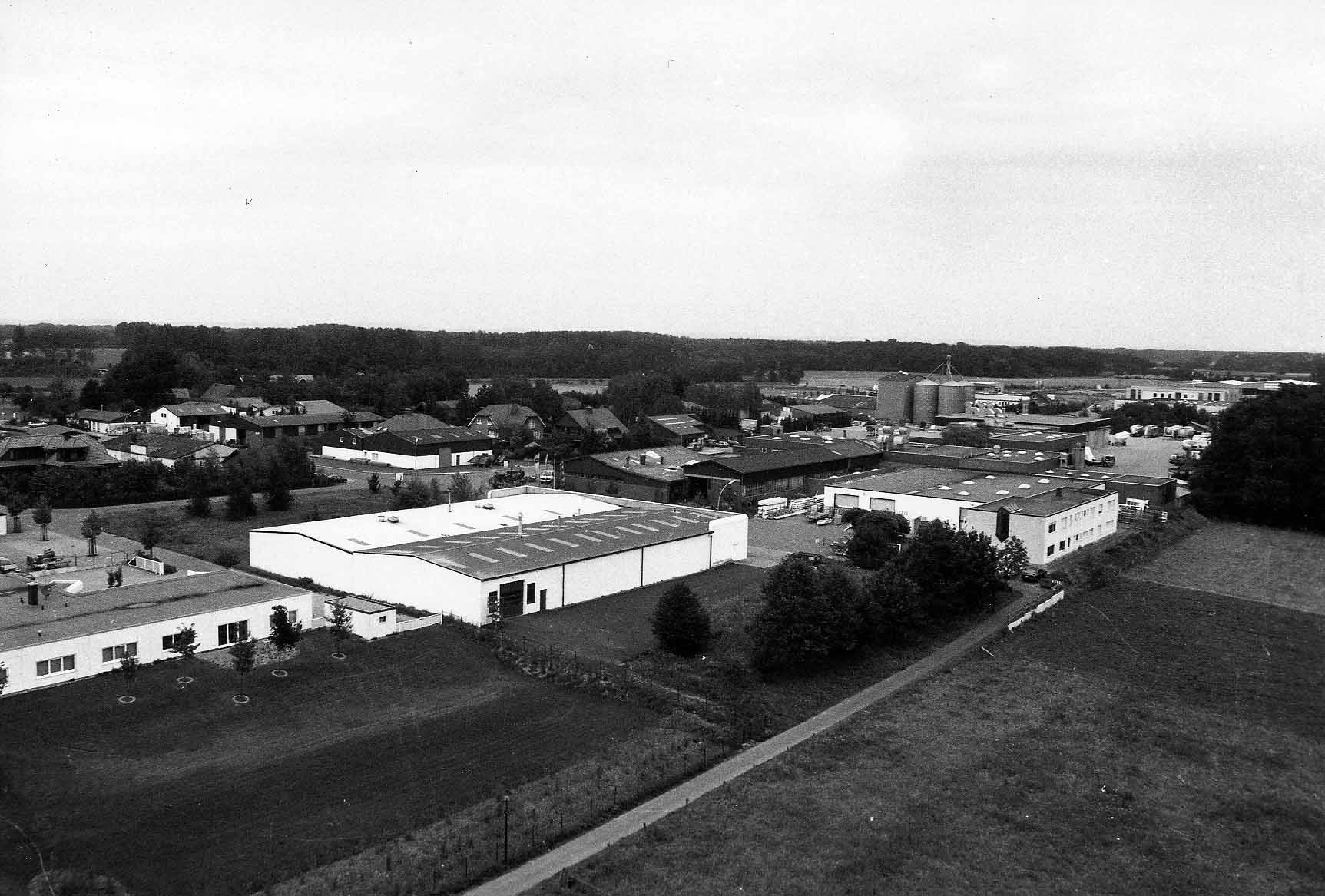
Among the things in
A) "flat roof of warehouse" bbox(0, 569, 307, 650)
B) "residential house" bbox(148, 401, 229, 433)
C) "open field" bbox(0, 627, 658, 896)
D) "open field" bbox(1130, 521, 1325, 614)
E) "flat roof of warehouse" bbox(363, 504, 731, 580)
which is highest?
"residential house" bbox(148, 401, 229, 433)

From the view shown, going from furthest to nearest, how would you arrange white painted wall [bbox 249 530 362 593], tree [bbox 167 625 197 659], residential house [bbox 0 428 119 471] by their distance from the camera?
residential house [bbox 0 428 119 471] → white painted wall [bbox 249 530 362 593] → tree [bbox 167 625 197 659]

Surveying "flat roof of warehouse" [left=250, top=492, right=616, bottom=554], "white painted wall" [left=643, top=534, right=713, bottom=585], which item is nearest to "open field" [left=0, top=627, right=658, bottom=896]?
"flat roof of warehouse" [left=250, top=492, right=616, bottom=554]

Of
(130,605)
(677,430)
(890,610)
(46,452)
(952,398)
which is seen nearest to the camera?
(130,605)

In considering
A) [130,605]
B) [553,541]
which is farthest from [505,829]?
[553,541]

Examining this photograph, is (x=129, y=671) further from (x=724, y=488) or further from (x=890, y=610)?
(x=724, y=488)

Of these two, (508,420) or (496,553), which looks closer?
(496,553)

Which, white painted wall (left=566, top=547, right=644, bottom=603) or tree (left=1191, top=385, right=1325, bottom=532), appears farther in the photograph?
tree (left=1191, top=385, right=1325, bottom=532)

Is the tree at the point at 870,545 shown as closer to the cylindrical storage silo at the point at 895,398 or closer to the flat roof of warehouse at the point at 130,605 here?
the flat roof of warehouse at the point at 130,605

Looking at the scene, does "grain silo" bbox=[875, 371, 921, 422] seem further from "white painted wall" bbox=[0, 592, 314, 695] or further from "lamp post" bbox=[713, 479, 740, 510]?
"white painted wall" bbox=[0, 592, 314, 695]
